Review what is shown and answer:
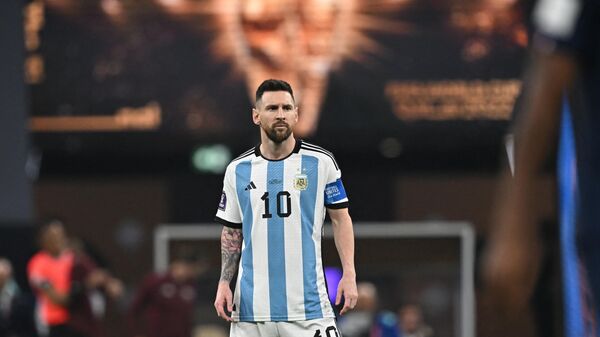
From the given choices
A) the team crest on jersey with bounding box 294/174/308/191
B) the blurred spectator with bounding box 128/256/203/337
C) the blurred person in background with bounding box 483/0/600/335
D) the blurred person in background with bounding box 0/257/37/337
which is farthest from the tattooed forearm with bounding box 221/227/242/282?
the blurred person in background with bounding box 0/257/37/337

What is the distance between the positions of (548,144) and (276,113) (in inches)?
154

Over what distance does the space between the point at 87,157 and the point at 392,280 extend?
4194 millimetres

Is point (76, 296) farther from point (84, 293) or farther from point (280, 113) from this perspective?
point (280, 113)

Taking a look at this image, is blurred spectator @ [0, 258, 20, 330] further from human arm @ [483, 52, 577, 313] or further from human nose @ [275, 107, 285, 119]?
human arm @ [483, 52, 577, 313]

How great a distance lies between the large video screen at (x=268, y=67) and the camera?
15758mm

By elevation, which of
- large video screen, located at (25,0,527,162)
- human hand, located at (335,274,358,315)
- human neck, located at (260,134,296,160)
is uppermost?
large video screen, located at (25,0,527,162)

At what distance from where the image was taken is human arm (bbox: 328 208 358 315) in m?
7.21

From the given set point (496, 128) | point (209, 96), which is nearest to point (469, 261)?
point (496, 128)

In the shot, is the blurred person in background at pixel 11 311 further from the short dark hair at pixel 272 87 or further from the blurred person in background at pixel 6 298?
the short dark hair at pixel 272 87

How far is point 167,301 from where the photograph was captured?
14977mm

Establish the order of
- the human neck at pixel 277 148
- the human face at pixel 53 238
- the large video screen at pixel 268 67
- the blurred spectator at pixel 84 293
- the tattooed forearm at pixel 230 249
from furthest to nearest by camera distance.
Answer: the large video screen at pixel 268 67, the blurred spectator at pixel 84 293, the human face at pixel 53 238, the tattooed forearm at pixel 230 249, the human neck at pixel 277 148

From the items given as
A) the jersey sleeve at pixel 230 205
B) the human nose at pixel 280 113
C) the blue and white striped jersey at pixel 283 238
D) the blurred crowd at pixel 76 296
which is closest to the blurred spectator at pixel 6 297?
the blurred crowd at pixel 76 296

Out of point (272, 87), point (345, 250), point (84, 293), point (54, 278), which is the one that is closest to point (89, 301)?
point (84, 293)

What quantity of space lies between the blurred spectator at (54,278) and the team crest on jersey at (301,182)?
7.03 m
